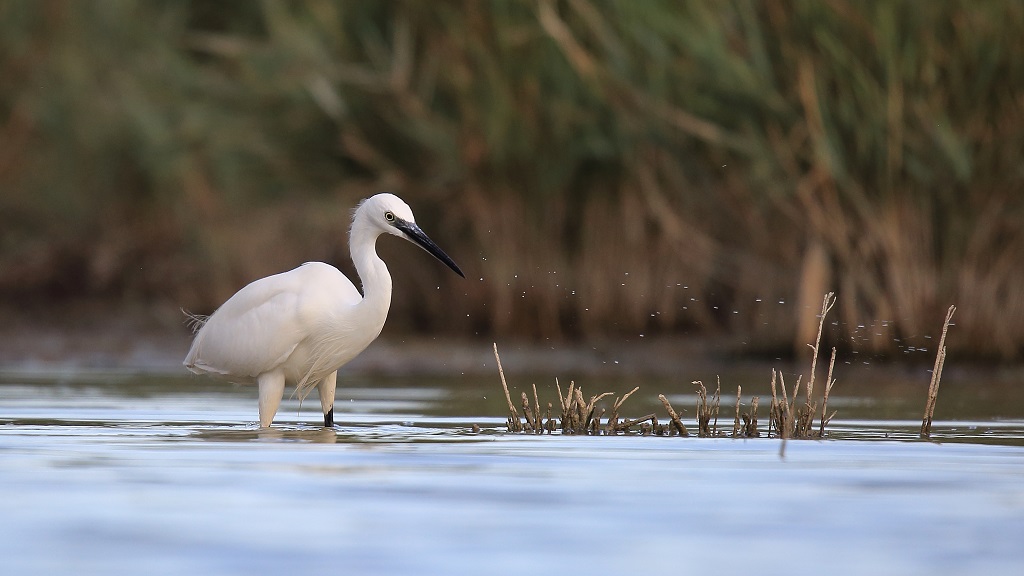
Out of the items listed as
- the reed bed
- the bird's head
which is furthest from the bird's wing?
the reed bed

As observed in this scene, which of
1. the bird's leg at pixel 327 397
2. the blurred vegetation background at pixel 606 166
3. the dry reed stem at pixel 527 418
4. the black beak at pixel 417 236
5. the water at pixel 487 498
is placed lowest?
the water at pixel 487 498

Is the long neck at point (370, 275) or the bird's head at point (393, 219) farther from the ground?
the bird's head at point (393, 219)

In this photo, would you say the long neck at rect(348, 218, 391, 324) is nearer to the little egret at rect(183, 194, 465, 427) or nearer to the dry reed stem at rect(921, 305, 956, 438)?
the little egret at rect(183, 194, 465, 427)

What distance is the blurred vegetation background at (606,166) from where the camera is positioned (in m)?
13.9

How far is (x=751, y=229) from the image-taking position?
1548 cm

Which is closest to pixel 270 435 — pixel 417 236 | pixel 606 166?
pixel 417 236

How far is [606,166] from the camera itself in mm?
15805

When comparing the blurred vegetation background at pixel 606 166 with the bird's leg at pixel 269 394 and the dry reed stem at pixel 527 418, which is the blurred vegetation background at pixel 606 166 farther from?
the dry reed stem at pixel 527 418

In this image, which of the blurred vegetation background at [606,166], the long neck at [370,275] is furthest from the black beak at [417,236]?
the blurred vegetation background at [606,166]

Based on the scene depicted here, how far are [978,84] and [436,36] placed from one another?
15.7ft

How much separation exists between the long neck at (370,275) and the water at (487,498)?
0.58m

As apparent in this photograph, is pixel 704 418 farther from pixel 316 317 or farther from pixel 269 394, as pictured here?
pixel 269 394

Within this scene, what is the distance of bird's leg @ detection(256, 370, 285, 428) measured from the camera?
9172mm

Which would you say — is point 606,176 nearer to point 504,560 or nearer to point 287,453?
point 287,453
